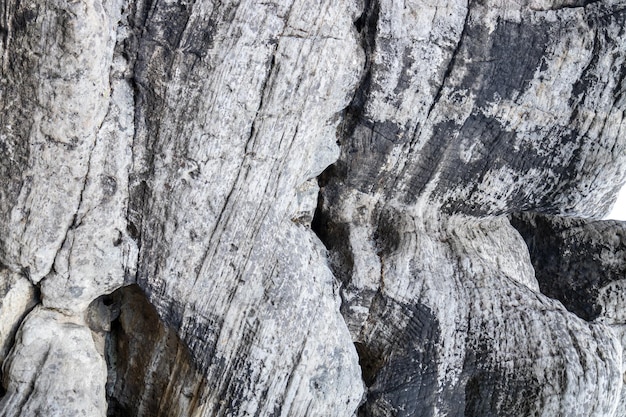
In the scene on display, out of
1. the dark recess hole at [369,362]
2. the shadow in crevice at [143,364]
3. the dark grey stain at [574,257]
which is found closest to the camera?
the shadow in crevice at [143,364]

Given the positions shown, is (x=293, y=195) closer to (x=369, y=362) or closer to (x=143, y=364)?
(x=369, y=362)

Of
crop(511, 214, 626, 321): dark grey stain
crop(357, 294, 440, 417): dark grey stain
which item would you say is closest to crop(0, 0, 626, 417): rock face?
crop(357, 294, 440, 417): dark grey stain

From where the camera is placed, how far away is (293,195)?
420cm

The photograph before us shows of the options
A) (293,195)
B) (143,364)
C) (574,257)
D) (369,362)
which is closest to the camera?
(293,195)

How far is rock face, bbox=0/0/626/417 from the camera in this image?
365cm

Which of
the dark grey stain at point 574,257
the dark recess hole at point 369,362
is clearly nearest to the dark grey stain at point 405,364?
the dark recess hole at point 369,362

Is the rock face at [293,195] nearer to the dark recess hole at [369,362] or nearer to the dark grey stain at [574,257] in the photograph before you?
the dark recess hole at [369,362]

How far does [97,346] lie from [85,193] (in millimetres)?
1145

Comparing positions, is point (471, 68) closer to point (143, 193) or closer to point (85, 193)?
point (143, 193)

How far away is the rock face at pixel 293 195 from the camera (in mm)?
3648

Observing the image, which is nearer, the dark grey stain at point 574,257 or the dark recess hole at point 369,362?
the dark recess hole at point 369,362

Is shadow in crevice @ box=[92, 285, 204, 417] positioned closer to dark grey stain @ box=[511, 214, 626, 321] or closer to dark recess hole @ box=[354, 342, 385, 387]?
dark recess hole @ box=[354, 342, 385, 387]

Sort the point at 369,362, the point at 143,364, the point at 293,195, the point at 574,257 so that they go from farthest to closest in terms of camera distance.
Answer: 1. the point at 574,257
2. the point at 369,362
3. the point at 143,364
4. the point at 293,195

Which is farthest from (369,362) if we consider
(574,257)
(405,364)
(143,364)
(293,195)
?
(574,257)
